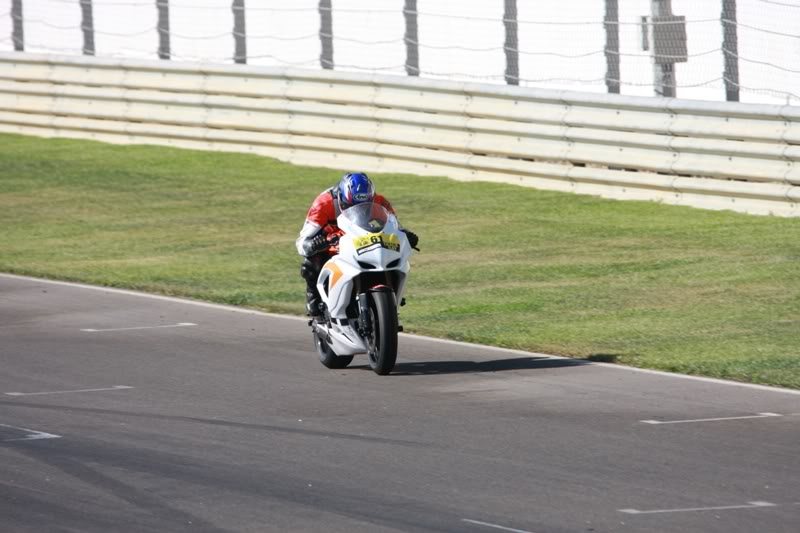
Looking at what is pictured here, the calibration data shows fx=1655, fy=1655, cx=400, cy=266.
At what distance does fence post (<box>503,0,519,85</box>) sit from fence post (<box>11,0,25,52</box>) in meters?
12.1

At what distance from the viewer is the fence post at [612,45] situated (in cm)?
2044

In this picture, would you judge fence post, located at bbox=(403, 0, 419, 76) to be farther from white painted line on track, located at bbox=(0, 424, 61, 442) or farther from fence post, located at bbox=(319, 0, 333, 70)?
white painted line on track, located at bbox=(0, 424, 61, 442)

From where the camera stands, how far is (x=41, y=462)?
8586mm

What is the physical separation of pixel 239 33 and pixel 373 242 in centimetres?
1573

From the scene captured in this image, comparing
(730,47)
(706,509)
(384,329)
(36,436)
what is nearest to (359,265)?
(384,329)

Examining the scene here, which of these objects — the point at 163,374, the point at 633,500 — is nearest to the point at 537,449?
the point at 633,500

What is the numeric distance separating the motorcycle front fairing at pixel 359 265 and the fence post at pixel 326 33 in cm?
1351

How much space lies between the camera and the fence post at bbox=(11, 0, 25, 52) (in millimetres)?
30812

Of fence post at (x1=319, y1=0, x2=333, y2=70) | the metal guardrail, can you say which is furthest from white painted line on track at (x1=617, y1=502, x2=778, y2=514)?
fence post at (x1=319, y1=0, x2=333, y2=70)

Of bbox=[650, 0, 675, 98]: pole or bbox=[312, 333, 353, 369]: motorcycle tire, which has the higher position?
bbox=[650, 0, 675, 98]: pole

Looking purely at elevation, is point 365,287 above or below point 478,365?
above

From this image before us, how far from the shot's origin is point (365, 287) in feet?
38.8

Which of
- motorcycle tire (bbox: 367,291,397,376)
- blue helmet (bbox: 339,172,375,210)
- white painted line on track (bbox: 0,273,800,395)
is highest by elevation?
blue helmet (bbox: 339,172,375,210)

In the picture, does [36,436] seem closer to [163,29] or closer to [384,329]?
[384,329]
